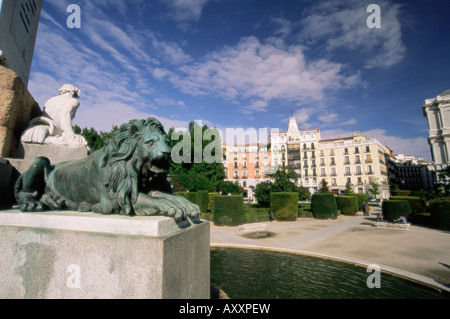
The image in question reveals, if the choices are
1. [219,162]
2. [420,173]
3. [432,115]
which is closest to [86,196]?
[219,162]

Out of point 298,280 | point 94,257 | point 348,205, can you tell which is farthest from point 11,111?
point 348,205

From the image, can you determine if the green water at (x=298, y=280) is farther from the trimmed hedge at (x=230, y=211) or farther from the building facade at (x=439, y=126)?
the building facade at (x=439, y=126)

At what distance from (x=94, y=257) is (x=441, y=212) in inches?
721

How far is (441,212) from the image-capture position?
13.4 metres

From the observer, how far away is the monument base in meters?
1.77

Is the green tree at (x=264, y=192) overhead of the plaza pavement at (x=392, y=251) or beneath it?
overhead

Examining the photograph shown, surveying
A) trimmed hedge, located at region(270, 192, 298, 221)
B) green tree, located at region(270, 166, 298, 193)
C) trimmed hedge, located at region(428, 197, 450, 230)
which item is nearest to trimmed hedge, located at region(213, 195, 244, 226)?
trimmed hedge, located at region(270, 192, 298, 221)

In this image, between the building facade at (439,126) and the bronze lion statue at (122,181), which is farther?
the building facade at (439,126)

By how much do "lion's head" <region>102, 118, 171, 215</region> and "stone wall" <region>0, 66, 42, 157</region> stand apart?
2235 millimetres

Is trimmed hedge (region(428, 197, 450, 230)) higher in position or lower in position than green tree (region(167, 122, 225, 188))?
lower

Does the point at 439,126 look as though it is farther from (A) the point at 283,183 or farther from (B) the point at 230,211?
(B) the point at 230,211

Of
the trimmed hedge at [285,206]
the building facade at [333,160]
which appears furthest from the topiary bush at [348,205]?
the building facade at [333,160]

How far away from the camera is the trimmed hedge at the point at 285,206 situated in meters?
18.0

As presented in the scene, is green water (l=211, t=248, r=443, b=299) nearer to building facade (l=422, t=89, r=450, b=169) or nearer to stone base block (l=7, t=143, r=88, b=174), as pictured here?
stone base block (l=7, t=143, r=88, b=174)
